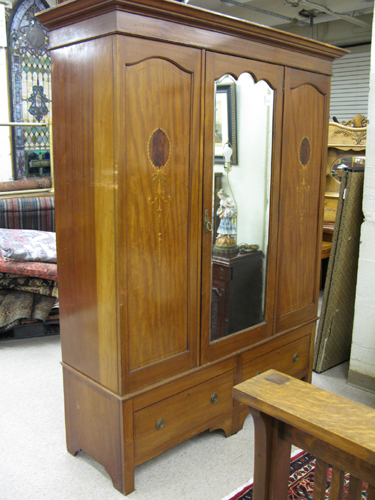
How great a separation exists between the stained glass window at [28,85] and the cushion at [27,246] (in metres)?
2.26

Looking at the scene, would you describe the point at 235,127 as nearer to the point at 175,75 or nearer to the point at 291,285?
the point at 175,75

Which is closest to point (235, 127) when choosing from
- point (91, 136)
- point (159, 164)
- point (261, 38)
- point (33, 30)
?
point (261, 38)

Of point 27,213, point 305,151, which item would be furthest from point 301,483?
point 27,213

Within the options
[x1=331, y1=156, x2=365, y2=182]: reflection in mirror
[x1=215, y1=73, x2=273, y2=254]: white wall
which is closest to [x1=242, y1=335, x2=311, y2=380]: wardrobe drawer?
[x1=215, y1=73, x2=273, y2=254]: white wall

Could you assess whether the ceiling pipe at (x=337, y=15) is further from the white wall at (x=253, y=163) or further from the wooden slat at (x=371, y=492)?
the wooden slat at (x=371, y=492)

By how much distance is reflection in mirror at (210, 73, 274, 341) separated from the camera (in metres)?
2.25

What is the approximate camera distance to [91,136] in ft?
6.23

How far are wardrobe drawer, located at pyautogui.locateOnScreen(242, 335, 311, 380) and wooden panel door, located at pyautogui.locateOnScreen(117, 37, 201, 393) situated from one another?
505mm

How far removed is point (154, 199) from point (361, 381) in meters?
1.99

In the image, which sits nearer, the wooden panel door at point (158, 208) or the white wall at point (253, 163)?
the wooden panel door at point (158, 208)

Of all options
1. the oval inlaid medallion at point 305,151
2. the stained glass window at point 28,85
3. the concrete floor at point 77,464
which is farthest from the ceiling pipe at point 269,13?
the concrete floor at point 77,464

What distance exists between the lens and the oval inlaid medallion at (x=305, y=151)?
8.51 ft

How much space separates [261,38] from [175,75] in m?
0.56

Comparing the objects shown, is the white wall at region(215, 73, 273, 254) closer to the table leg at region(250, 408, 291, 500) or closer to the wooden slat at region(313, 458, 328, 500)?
the table leg at region(250, 408, 291, 500)
